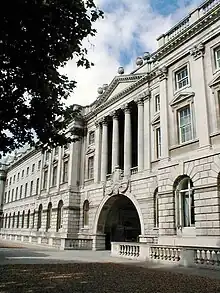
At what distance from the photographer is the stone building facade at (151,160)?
18.1m

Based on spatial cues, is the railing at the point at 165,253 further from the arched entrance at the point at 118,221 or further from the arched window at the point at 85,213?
the arched window at the point at 85,213

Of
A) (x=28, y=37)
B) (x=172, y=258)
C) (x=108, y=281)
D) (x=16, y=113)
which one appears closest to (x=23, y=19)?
(x=28, y=37)

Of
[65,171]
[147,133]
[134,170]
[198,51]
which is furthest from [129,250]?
[65,171]

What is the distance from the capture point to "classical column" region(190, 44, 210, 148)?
18.1m

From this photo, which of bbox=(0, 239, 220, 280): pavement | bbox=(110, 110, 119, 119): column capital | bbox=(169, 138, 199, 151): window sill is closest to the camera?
bbox=(0, 239, 220, 280): pavement

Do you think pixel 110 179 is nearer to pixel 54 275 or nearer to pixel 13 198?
pixel 54 275

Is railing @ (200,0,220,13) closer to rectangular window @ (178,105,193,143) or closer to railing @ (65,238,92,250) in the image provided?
rectangular window @ (178,105,193,143)

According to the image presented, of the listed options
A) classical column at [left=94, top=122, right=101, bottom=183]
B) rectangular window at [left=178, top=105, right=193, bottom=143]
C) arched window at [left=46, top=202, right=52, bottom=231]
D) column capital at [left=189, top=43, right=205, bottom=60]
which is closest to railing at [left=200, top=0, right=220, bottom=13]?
Result: column capital at [left=189, top=43, right=205, bottom=60]

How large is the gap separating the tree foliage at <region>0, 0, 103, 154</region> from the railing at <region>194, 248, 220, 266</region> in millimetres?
8356

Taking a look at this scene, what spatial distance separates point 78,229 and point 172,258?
60.9 ft

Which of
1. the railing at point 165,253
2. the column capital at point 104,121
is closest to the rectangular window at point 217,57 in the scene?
the railing at point 165,253

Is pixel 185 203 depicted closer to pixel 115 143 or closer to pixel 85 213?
pixel 115 143

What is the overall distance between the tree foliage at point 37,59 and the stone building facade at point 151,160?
Answer: 1086 cm

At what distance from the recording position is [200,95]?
1888cm
